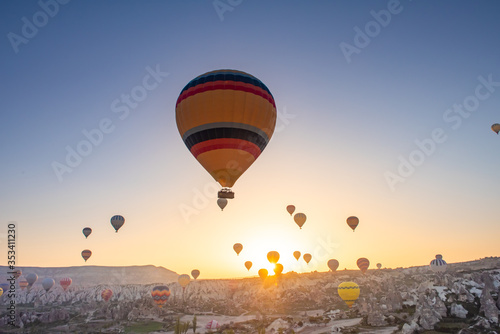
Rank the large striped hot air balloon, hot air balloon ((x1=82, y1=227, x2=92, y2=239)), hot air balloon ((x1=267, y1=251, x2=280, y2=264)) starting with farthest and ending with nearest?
1. hot air balloon ((x1=267, y1=251, x2=280, y2=264))
2. hot air balloon ((x1=82, y1=227, x2=92, y2=239))
3. the large striped hot air balloon

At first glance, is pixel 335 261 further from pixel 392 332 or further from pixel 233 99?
pixel 233 99

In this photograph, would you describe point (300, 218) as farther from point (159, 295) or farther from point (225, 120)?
point (225, 120)

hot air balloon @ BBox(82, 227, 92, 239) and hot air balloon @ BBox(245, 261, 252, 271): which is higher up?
hot air balloon @ BBox(82, 227, 92, 239)

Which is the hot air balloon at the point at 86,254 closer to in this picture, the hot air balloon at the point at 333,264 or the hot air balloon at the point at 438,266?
the hot air balloon at the point at 333,264

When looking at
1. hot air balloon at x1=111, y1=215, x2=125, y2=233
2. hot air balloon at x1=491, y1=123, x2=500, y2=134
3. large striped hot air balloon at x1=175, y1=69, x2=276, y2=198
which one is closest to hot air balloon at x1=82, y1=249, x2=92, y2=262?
hot air balloon at x1=111, y1=215, x2=125, y2=233

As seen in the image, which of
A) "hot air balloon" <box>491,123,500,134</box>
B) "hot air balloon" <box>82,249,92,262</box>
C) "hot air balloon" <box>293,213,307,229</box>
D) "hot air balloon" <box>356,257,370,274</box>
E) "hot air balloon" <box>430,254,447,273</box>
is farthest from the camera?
"hot air balloon" <box>430,254,447,273</box>

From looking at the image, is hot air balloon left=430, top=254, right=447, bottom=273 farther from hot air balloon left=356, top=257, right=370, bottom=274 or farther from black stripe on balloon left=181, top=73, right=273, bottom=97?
black stripe on balloon left=181, top=73, right=273, bottom=97

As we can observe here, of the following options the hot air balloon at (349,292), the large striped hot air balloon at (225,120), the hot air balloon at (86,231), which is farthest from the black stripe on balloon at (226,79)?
the hot air balloon at (86,231)
